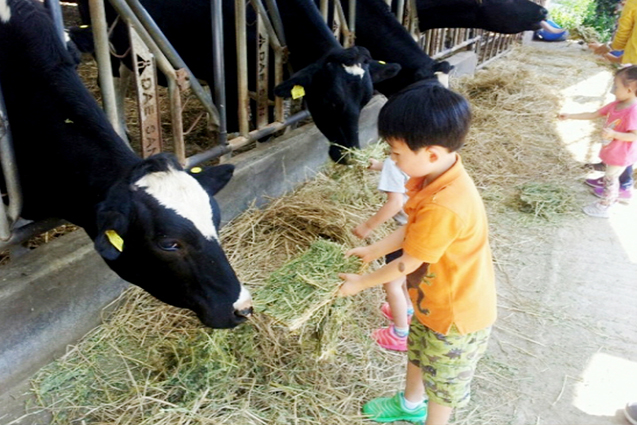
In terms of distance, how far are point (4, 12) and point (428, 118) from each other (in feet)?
7.59

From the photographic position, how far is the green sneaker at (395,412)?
8.62 ft

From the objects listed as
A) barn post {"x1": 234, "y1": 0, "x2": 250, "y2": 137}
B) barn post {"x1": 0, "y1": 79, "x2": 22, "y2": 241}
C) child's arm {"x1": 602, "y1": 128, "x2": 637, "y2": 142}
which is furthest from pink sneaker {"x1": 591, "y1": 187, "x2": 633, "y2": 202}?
barn post {"x1": 0, "y1": 79, "x2": 22, "y2": 241}

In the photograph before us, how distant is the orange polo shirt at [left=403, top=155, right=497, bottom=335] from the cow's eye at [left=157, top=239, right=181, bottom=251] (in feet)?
3.15

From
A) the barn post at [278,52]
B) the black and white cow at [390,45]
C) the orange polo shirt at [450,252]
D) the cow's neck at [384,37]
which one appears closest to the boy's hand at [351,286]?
the orange polo shirt at [450,252]

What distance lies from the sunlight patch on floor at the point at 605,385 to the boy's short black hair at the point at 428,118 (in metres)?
1.73

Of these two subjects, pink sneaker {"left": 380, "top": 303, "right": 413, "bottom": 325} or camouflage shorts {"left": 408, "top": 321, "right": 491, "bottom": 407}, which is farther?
pink sneaker {"left": 380, "top": 303, "right": 413, "bottom": 325}

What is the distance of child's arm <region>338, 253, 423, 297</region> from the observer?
2072mm

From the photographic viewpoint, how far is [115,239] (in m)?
2.25

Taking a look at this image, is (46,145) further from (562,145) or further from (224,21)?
(562,145)

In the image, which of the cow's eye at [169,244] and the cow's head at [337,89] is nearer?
the cow's eye at [169,244]

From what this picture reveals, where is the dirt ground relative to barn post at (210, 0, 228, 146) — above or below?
below

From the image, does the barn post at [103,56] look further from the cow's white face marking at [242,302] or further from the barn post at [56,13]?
the cow's white face marking at [242,302]

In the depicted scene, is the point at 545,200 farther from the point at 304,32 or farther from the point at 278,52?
the point at 278,52

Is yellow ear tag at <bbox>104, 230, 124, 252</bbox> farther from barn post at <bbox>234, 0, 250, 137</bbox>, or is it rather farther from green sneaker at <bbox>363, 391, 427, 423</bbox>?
barn post at <bbox>234, 0, 250, 137</bbox>
